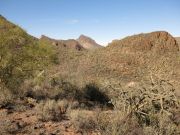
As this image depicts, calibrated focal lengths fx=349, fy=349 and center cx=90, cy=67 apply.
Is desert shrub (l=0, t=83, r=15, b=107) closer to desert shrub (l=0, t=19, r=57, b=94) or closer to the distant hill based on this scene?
desert shrub (l=0, t=19, r=57, b=94)

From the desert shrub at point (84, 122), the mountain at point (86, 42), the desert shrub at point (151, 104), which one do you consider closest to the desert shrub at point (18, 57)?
the desert shrub at point (84, 122)

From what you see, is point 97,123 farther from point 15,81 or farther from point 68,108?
point 15,81

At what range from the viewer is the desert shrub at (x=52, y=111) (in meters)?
11.5

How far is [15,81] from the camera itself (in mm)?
14195

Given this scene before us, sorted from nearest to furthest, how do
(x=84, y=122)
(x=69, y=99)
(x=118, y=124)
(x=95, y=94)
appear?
(x=118, y=124) < (x=84, y=122) < (x=69, y=99) < (x=95, y=94)

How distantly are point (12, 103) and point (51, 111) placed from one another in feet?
5.94

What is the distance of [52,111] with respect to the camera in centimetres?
1240

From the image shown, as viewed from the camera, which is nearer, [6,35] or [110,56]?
[6,35]

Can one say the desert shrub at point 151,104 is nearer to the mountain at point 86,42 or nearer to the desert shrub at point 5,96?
the desert shrub at point 5,96

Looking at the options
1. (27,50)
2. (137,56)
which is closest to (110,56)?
(137,56)

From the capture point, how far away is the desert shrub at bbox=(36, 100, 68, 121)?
11.5 m

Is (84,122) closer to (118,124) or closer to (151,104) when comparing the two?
(118,124)

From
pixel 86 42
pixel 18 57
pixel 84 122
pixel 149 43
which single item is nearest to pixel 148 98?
pixel 84 122

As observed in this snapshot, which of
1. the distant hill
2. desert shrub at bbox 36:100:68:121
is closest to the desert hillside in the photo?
desert shrub at bbox 36:100:68:121
